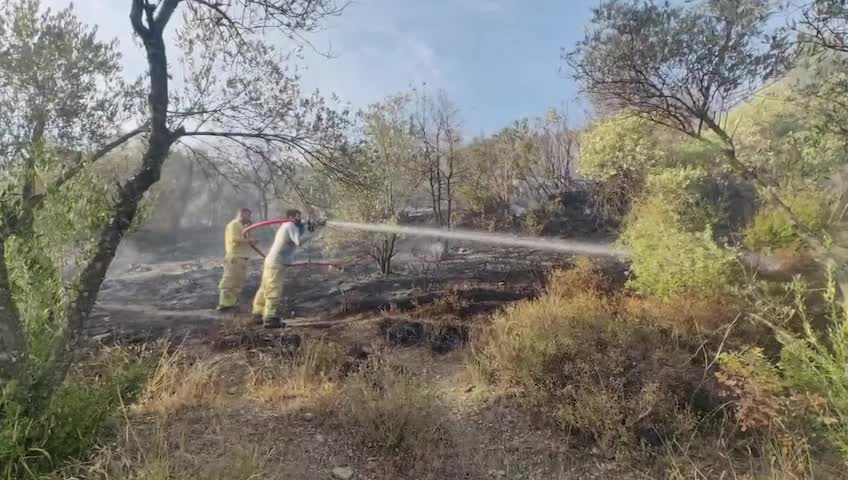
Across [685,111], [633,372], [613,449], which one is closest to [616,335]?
[633,372]

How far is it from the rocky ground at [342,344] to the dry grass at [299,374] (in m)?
0.07

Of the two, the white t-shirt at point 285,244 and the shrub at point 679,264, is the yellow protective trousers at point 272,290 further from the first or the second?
the shrub at point 679,264

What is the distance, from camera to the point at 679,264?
17.9 ft

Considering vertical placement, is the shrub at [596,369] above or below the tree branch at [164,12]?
below

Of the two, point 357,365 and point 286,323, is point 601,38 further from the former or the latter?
point 286,323

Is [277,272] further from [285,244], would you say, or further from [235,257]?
[235,257]

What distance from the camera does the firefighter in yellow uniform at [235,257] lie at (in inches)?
283

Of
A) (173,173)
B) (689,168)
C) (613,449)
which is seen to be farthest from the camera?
(173,173)

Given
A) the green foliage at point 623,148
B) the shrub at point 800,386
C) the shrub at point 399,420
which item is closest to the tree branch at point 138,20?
the shrub at point 399,420

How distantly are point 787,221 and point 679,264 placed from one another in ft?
9.28

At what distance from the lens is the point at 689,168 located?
8461mm

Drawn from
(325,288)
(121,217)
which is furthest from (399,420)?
(325,288)

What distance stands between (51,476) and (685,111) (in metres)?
6.22

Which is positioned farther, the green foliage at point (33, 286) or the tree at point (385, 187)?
the tree at point (385, 187)
